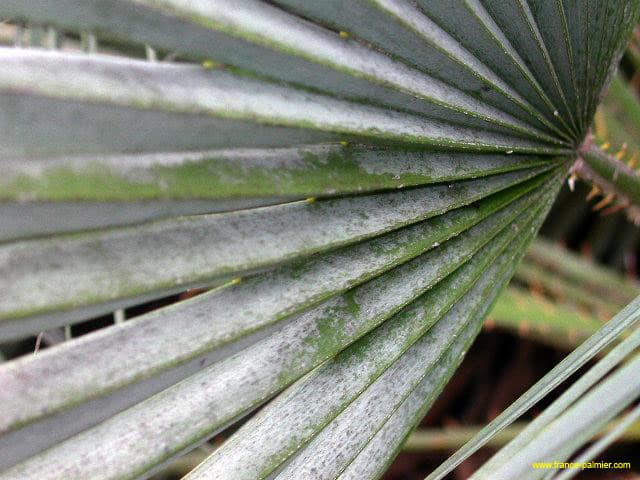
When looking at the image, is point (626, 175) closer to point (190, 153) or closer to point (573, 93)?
point (573, 93)

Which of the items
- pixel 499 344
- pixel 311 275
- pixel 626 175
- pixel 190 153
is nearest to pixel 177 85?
pixel 190 153

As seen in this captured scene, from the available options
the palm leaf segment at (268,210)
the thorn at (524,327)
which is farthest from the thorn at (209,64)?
the thorn at (524,327)

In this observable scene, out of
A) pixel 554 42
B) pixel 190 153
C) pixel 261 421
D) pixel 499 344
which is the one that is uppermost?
pixel 554 42

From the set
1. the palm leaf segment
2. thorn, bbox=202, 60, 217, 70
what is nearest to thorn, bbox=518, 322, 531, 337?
the palm leaf segment

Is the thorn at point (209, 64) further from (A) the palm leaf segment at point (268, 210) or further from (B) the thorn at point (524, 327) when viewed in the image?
(B) the thorn at point (524, 327)

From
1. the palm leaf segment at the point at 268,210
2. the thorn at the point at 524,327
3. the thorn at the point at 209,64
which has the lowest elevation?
the thorn at the point at 524,327

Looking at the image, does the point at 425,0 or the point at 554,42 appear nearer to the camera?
the point at 425,0

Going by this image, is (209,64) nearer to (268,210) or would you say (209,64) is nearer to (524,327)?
(268,210)

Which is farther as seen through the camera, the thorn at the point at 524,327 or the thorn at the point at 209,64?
the thorn at the point at 524,327
